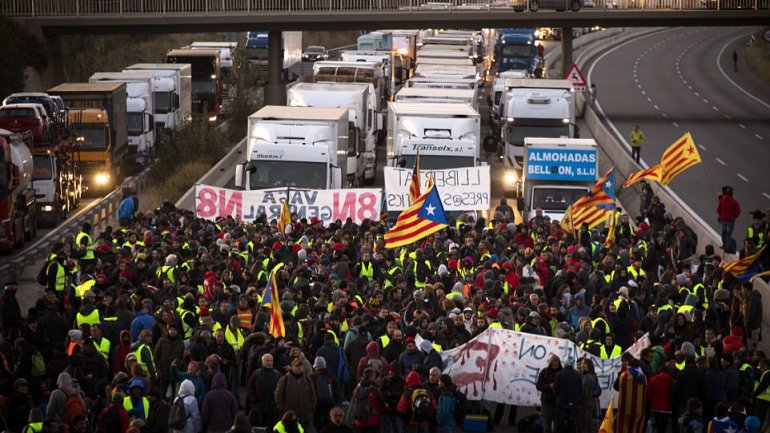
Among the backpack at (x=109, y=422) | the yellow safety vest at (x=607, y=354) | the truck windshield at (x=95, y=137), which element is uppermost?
the backpack at (x=109, y=422)

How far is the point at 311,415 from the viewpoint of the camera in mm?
17469

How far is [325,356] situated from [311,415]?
137 centimetres

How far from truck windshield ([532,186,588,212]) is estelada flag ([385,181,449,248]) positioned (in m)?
10.6

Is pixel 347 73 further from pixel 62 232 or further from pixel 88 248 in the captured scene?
pixel 88 248

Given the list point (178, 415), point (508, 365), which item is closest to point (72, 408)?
point (178, 415)

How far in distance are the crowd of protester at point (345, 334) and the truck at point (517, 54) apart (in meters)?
51.2

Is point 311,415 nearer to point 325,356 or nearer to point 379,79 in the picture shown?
point 325,356

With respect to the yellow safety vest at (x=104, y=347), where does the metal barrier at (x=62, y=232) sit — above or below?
below

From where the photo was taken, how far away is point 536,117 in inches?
1743

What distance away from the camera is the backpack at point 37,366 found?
18.4 metres

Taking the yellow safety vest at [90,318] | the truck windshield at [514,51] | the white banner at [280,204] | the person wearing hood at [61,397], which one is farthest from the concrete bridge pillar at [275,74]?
the person wearing hood at [61,397]

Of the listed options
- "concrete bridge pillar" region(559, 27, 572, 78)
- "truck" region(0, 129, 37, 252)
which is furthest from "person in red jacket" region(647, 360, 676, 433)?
"concrete bridge pillar" region(559, 27, 572, 78)

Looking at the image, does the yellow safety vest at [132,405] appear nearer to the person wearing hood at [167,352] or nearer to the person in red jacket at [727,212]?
the person wearing hood at [167,352]

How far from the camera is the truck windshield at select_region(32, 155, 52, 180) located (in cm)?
3909
